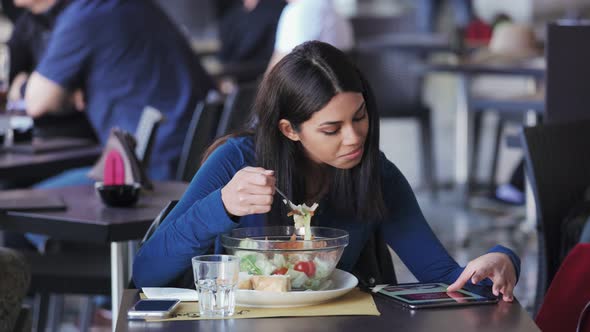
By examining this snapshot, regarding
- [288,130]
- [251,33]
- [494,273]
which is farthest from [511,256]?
[251,33]

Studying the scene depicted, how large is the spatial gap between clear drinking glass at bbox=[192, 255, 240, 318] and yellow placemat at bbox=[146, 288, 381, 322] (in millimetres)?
19

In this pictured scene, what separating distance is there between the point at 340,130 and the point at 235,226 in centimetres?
27

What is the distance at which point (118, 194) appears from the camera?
271 centimetres

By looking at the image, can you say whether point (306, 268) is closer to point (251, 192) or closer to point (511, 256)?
point (251, 192)

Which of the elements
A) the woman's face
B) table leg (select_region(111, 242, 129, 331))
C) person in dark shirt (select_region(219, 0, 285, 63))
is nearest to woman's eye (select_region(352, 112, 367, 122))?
the woman's face

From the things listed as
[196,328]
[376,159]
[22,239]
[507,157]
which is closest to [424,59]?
[507,157]

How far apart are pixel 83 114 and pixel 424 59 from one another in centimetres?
336

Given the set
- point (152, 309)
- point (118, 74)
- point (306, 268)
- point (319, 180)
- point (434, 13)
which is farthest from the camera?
point (434, 13)

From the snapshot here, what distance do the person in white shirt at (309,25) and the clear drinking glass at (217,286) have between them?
2824 millimetres

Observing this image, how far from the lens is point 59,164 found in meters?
3.54

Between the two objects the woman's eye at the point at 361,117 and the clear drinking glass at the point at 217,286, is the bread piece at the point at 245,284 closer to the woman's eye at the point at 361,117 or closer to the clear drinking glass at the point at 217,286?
the clear drinking glass at the point at 217,286

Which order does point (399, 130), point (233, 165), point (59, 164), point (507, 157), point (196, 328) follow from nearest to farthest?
point (196, 328) → point (233, 165) → point (59, 164) → point (507, 157) → point (399, 130)

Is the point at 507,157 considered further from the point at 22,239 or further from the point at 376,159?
the point at 376,159

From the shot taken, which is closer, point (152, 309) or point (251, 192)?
point (152, 309)
